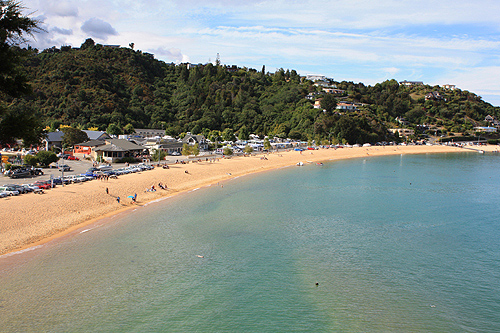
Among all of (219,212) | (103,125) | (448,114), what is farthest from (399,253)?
(448,114)

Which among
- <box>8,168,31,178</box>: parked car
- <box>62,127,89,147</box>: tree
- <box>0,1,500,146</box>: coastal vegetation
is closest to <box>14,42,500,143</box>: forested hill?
<box>0,1,500,146</box>: coastal vegetation

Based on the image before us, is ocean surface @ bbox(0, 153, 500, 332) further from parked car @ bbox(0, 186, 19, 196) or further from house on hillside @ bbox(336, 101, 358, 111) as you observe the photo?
house on hillside @ bbox(336, 101, 358, 111)

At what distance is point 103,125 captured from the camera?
303 feet

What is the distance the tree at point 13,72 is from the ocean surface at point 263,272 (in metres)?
7.42

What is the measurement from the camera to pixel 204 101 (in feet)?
421

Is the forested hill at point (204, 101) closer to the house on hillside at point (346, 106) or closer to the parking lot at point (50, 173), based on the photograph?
the house on hillside at point (346, 106)

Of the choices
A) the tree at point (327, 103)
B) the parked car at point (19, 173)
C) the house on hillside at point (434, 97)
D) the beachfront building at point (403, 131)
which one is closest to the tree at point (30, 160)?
the parked car at point (19, 173)

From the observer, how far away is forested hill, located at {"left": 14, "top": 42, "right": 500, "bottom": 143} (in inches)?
3875

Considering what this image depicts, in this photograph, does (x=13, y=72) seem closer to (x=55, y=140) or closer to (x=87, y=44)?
(x=55, y=140)

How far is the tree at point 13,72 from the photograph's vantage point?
11.0 m

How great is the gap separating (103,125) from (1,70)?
287 ft

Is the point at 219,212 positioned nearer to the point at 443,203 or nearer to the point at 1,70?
the point at 1,70

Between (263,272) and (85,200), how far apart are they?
18019 mm

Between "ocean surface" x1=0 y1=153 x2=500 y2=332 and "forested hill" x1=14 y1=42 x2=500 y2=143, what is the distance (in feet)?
230
